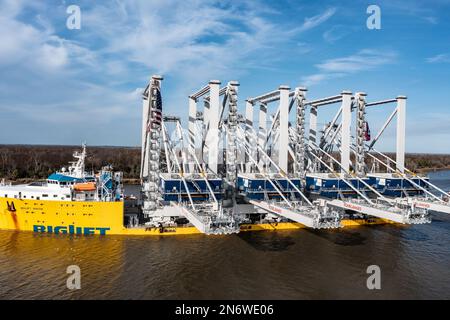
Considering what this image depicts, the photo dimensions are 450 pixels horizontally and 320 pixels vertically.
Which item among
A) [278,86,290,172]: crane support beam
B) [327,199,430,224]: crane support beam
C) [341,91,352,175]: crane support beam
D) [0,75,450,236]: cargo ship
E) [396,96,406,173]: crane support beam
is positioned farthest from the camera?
[396,96,406,173]: crane support beam

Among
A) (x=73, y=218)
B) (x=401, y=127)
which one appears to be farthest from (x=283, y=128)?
(x=73, y=218)

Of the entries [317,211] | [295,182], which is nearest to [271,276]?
[317,211]

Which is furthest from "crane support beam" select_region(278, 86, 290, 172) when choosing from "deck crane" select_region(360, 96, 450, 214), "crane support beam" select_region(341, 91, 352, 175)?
"deck crane" select_region(360, 96, 450, 214)

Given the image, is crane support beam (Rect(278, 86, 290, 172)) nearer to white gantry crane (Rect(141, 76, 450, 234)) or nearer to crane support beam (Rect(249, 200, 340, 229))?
white gantry crane (Rect(141, 76, 450, 234))

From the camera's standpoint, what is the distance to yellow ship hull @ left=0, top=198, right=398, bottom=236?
38.6m

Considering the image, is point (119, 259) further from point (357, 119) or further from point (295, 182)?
point (357, 119)

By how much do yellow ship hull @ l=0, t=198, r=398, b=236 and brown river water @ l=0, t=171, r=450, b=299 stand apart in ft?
3.92

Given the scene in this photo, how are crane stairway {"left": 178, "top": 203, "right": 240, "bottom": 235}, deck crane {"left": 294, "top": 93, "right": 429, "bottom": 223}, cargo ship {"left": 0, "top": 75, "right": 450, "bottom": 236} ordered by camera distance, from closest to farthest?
crane stairway {"left": 178, "top": 203, "right": 240, "bottom": 235}, deck crane {"left": 294, "top": 93, "right": 429, "bottom": 223}, cargo ship {"left": 0, "top": 75, "right": 450, "bottom": 236}

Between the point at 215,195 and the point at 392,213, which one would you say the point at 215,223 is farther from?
the point at 392,213

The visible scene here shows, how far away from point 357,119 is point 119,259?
3780 centimetres

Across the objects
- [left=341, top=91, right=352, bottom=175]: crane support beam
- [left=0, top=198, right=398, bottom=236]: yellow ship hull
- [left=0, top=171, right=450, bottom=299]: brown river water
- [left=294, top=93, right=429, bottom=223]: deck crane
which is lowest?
[left=0, top=171, right=450, bottom=299]: brown river water

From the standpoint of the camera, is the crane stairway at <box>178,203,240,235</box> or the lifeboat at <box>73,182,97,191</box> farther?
the lifeboat at <box>73,182,97,191</box>

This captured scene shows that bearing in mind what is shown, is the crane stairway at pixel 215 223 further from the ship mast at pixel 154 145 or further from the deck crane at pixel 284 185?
the ship mast at pixel 154 145

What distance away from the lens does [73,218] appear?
38750mm
